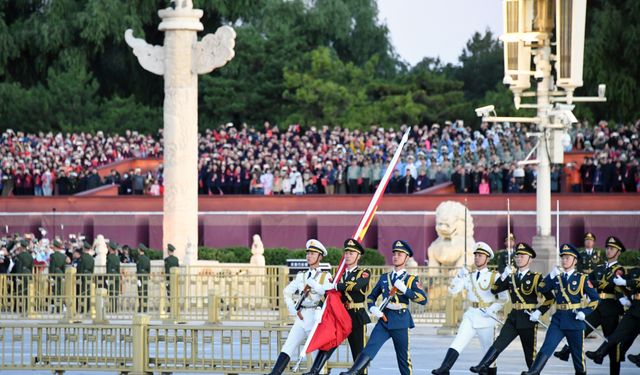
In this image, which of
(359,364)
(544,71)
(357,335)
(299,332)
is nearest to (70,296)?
(544,71)

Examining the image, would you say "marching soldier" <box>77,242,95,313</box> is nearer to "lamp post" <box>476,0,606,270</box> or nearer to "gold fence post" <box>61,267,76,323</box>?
"gold fence post" <box>61,267,76,323</box>

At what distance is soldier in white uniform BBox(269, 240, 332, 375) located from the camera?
16.6 metres

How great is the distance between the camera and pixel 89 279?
27.7 meters

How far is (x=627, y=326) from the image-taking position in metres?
17.7

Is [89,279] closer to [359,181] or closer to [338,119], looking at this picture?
[359,181]

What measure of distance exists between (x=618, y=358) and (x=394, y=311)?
3.01 meters

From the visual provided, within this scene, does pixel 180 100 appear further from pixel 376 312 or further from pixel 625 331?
pixel 376 312

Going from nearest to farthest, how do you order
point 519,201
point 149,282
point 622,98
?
point 149,282 → point 519,201 → point 622,98

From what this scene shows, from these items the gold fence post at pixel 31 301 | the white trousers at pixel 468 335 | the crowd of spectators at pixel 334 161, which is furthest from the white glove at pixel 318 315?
the crowd of spectators at pixel 334 161

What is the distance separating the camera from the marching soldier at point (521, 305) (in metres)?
16.8

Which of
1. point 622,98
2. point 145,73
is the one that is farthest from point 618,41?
point 145,73

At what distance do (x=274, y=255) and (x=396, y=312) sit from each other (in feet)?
73.1

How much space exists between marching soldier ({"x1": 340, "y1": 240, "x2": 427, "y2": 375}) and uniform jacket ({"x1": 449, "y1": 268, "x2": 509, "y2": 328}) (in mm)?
839

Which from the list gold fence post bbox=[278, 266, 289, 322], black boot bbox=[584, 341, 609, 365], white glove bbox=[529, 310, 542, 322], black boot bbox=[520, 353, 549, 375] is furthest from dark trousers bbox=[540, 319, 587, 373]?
gold fence post bbox=[278, 266, 289, 322]
